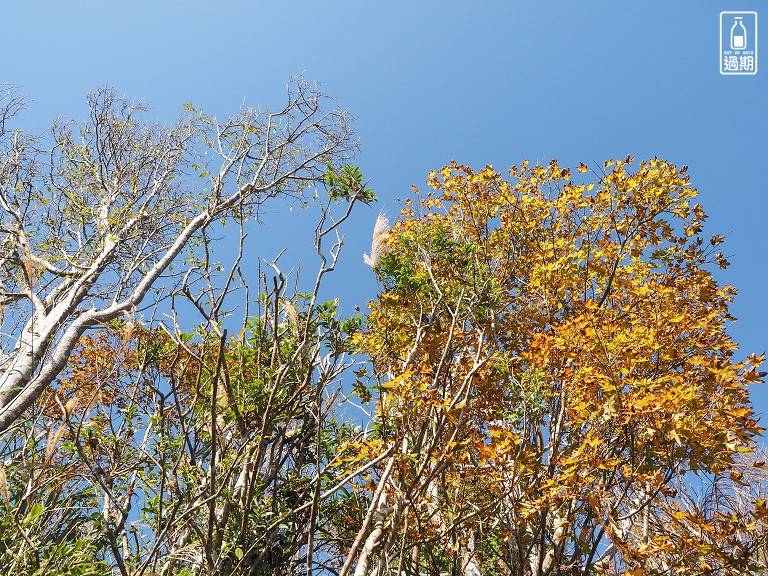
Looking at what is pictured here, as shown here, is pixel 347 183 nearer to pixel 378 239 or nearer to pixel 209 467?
pixel 378 239

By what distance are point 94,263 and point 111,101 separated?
4077mm

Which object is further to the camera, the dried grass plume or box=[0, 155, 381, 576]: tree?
the dried grass plume

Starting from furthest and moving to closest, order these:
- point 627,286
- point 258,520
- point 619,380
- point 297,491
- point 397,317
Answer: point 397,317 → point 627,286 → point 619,380 → point 297,491 → point 258,520

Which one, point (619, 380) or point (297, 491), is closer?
point (297, 491)

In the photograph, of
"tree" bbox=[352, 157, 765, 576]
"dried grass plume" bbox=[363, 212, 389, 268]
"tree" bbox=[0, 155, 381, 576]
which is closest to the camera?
"tree" bbox=[0, 155, 381, 576]

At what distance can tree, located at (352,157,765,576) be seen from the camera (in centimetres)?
316

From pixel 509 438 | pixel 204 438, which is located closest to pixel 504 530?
pixel 509 438

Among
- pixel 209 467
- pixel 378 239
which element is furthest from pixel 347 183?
pixel 209 467

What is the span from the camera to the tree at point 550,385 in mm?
3160

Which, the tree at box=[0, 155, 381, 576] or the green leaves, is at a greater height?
the green leaves

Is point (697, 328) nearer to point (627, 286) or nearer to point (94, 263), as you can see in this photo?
point (627, 286)

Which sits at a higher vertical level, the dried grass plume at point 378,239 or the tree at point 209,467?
the dried grass plume at point 378,239

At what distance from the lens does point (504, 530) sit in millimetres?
4328

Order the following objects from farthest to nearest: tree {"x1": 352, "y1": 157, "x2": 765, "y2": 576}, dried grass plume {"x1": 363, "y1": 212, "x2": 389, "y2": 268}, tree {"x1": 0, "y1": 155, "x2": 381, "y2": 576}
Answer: dried grass plume {"x1": 363, "y1": 212, "x2": 389, "y2": 268} < tree {"x1": 352, "y1": 157, "x2": 765, "y2": 576} < tree {"x1": 0, "y1": 155, "x2": 381, "y2": 576}
